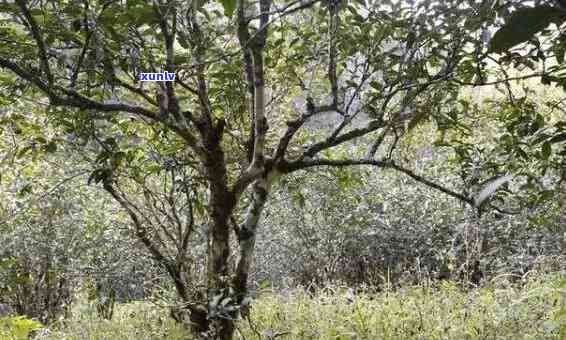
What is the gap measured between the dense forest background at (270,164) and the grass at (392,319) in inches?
0.6

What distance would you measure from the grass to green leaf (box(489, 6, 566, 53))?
77.3 inches

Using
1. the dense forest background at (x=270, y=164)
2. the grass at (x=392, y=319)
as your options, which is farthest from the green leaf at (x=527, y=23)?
the grass at (x=392, y=319)

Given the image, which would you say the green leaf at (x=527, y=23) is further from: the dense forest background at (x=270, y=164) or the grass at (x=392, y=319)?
the grass at (x=392, y=319)

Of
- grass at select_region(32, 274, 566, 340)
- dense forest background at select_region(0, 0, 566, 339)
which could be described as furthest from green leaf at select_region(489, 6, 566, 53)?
grass at select_region(32, 274, 566, 340)

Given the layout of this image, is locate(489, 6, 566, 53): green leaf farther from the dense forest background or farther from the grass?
the grass

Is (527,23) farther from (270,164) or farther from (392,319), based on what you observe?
(392,319)

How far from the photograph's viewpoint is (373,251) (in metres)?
5.43

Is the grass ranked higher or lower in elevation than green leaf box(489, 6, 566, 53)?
lower

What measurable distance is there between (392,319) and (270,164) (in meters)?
1.17

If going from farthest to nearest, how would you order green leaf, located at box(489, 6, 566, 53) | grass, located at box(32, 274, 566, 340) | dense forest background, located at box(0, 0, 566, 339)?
grass, located at box(32, 274, 566, 340) < dense forest background, located at box(0, 0, 566, 339) < green leaf, located at box(489, 6, 566, 53)

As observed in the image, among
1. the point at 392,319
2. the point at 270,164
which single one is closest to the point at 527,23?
the point at 270,164

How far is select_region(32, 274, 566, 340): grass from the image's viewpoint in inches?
102

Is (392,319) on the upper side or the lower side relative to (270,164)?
lower

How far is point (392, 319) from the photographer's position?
2.91 metres
